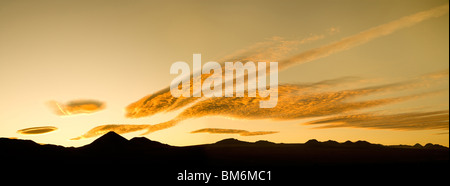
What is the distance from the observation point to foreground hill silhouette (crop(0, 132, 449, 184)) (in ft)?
232

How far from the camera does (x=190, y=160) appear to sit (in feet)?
305

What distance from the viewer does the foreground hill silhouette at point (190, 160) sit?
232ft
